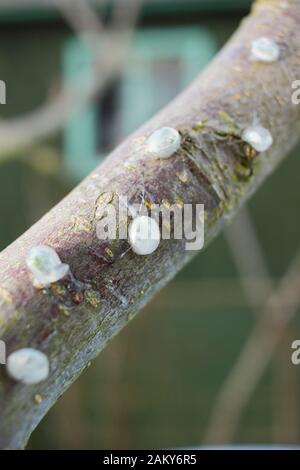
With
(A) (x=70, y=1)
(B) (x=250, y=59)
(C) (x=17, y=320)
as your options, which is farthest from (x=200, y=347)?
(C) (x=17, y=320)

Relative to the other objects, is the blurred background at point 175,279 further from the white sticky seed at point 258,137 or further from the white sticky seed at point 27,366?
the white sticky seed at point 27,366

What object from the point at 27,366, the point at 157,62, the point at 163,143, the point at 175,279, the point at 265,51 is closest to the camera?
the point at 27,366

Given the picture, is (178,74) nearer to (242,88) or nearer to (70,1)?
(70,1)

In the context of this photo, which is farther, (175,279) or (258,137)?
(175,279)

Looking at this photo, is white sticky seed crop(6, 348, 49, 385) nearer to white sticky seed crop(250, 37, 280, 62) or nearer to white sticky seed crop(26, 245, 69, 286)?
white sticky seed crop(26, 245, 69, 286)

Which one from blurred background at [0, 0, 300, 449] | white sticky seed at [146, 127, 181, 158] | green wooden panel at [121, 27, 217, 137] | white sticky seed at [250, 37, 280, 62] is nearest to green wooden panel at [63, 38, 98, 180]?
blurred background at [0, 0, 300, 449]

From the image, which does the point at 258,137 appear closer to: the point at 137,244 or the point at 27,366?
the point at 137,244

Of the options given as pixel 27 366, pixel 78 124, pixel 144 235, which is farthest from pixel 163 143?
pixel 78 124
